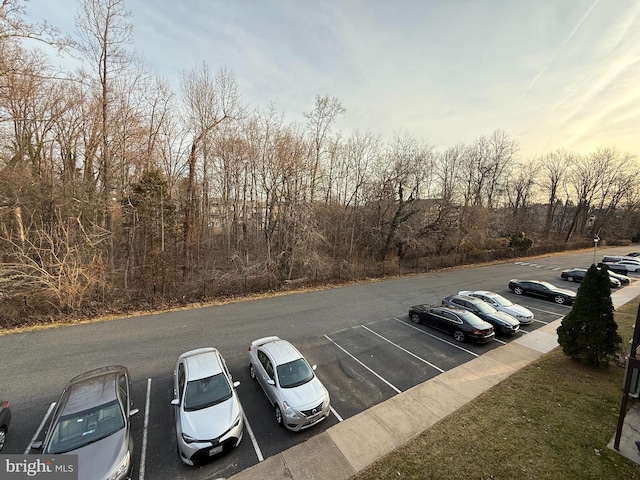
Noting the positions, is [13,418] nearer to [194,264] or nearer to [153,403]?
[153,403]

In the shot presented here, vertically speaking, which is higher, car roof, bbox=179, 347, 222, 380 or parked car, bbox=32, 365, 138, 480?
car roof, bbox=179, 347, 222, 380

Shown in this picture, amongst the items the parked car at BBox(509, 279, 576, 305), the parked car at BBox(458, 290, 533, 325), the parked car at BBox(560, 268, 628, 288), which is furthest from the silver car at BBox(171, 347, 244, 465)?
the parked car at BBox(560, 268, 628, 288)

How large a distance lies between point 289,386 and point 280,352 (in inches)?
43.6

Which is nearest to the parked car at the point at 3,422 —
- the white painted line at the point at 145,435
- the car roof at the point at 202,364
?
the white painted line at the point at 145,435

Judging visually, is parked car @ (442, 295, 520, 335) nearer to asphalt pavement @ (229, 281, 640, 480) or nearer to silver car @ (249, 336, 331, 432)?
asphalt pavement @ (229, 281, 640, 480)

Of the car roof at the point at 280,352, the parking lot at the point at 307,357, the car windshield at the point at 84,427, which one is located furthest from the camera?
the car roof at the point at 280,352

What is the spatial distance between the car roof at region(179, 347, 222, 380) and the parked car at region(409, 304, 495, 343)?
953cm

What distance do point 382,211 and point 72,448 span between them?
2713 cm

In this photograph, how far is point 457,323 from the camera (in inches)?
428

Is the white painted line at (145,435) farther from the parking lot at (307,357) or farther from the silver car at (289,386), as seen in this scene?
the silver car at (289,386)

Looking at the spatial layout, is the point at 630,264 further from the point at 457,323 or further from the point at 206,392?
the point at 206,392

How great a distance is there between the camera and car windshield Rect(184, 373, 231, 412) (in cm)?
576

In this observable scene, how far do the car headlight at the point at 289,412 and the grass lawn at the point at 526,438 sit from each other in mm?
1704

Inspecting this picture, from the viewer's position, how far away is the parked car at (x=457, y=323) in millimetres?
10383
